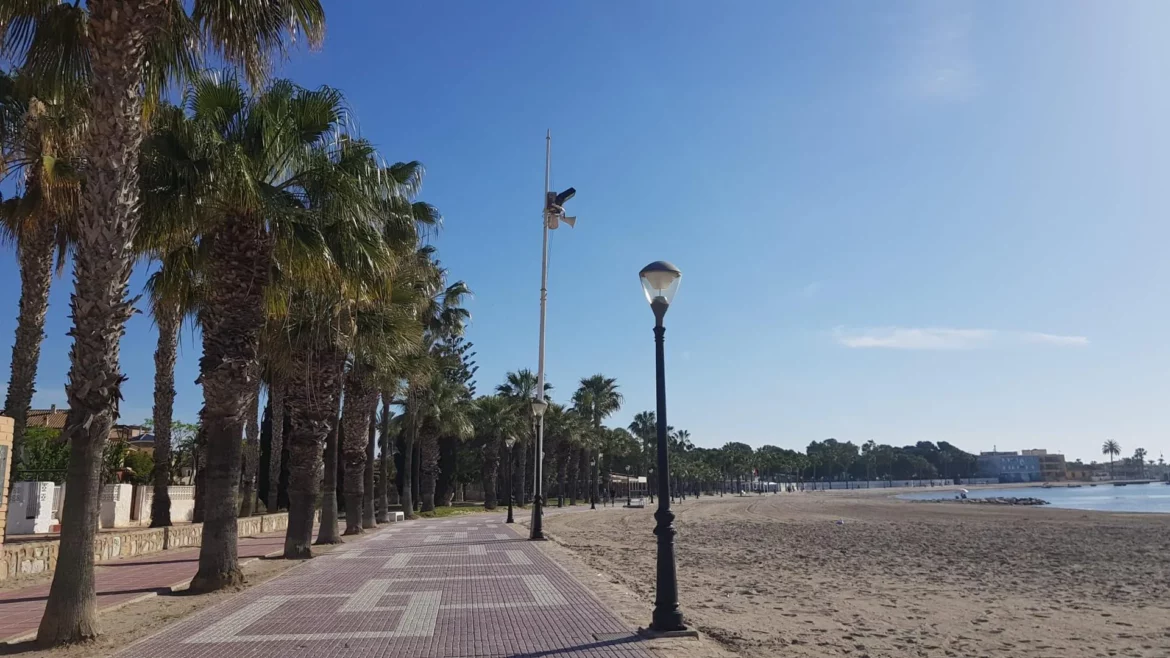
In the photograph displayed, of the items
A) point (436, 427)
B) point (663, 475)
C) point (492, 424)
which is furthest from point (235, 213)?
point (492, 424)

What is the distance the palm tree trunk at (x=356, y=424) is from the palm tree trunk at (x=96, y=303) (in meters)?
12.4

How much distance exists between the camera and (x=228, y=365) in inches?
435

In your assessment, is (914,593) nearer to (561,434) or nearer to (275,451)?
(275,451)

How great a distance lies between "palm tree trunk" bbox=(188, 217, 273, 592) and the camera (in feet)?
36.6

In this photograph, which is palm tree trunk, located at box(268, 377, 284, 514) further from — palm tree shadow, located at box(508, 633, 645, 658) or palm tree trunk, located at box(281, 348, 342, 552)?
palm tree shadow, located at box(508, 633, 645, 658)

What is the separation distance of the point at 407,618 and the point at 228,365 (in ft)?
14.7

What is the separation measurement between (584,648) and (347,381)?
14896 mm

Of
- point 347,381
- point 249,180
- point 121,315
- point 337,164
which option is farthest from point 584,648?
point 347,381

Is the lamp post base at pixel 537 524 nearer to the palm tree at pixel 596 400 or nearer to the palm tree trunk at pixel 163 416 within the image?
the palm tree trunk at pixel 163 416

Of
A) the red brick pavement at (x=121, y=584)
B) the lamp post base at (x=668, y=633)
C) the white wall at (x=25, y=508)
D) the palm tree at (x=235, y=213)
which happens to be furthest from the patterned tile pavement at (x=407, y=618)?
the white wall at (x=25, y=508)

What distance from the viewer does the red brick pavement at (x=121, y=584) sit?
919 cm

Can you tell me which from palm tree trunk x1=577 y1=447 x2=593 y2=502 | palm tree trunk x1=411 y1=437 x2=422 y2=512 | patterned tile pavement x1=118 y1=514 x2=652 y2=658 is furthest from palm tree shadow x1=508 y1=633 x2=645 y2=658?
palm tree trunk x1=577 y1=447 x2=593 y2=502

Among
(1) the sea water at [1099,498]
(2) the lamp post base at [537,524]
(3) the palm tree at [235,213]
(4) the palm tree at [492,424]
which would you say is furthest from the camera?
(1) the sea water at [1099,498]

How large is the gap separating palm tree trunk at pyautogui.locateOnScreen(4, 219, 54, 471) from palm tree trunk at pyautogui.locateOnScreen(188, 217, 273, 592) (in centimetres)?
515
